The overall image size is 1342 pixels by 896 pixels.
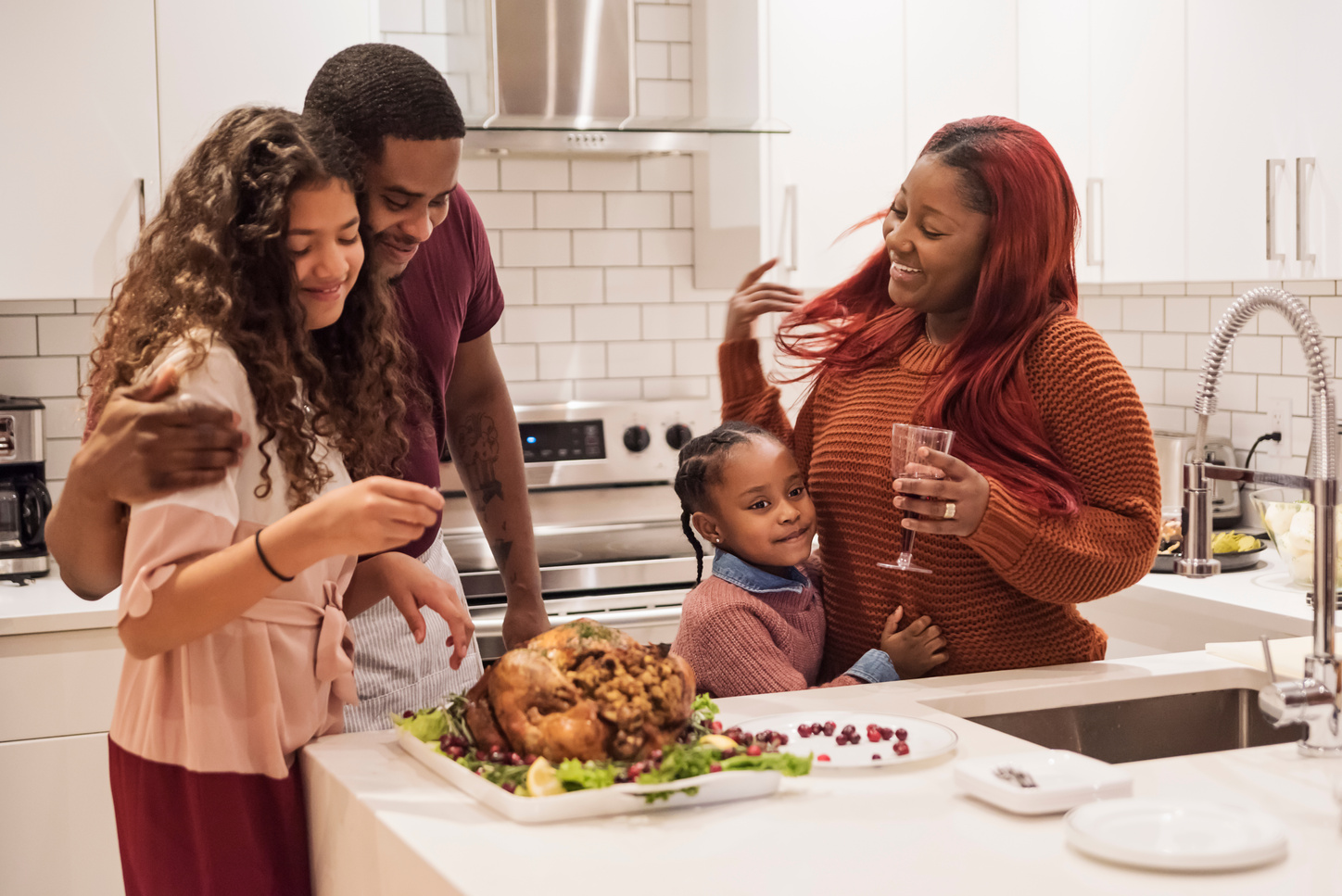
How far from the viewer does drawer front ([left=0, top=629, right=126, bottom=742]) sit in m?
2.54

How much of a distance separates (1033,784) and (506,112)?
7.28ft

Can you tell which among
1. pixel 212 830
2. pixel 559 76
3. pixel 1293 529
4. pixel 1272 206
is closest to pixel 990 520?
pixel 212 830

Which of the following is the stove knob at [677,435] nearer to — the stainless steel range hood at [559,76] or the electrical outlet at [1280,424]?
the stainless steel range hood at [559,76]

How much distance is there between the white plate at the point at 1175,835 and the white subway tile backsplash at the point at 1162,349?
2678 mm

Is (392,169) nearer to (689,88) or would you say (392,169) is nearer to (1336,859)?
(1336,859)

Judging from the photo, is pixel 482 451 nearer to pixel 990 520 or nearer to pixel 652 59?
pixel 990 520

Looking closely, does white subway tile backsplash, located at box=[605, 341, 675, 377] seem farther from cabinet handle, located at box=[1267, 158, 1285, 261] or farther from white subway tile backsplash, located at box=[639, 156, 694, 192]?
cabinet handle, located at box=[1267, 158, 1285, 261]

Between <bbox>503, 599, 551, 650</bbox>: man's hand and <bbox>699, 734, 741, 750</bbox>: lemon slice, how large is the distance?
81 centimetres

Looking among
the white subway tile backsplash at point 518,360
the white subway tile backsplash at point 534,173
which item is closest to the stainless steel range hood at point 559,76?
the white subway tile backsplash at point 534,173

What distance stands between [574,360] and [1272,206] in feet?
5.92

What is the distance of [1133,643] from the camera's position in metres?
2.89

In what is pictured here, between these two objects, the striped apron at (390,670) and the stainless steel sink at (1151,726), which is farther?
the striped apron at (390,670)

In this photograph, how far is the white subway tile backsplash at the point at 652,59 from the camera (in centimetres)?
357

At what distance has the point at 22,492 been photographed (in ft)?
9.37
